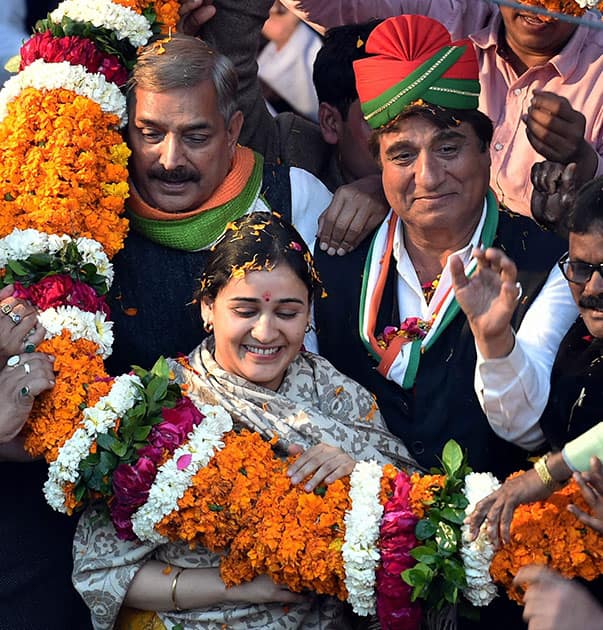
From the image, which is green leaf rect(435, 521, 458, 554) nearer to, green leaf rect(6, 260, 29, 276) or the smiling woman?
the smiling woman

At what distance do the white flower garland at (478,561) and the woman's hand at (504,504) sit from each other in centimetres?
3

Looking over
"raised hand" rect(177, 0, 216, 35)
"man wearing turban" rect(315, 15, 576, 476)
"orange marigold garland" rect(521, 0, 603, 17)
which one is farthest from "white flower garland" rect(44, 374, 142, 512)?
"orange marigold garland" rect(521, 0, 603, 17)

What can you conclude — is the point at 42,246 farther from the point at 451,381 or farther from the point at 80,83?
the point at 451,381

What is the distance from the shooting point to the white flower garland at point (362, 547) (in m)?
4.15

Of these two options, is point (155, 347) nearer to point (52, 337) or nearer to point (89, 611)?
point (52, 337)

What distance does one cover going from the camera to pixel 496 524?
4.07m

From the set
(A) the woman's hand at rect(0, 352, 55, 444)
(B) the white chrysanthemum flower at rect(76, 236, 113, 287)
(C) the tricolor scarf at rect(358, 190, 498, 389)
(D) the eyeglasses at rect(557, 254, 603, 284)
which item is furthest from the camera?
(B) the white chrysanthemum flower at rect(76, 236, 113, 287)

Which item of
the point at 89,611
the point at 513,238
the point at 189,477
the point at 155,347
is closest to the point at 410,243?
the point at 513,238

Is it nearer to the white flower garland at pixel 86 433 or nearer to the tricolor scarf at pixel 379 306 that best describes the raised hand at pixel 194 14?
the tricolor scarf at pixel 379 306

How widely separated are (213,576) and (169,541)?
0.64 ft

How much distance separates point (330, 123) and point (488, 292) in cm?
219

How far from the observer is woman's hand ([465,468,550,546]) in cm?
406

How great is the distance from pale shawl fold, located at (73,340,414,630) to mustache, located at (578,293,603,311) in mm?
939

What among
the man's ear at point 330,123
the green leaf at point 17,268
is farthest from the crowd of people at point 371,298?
the man's ear at point 330,123
